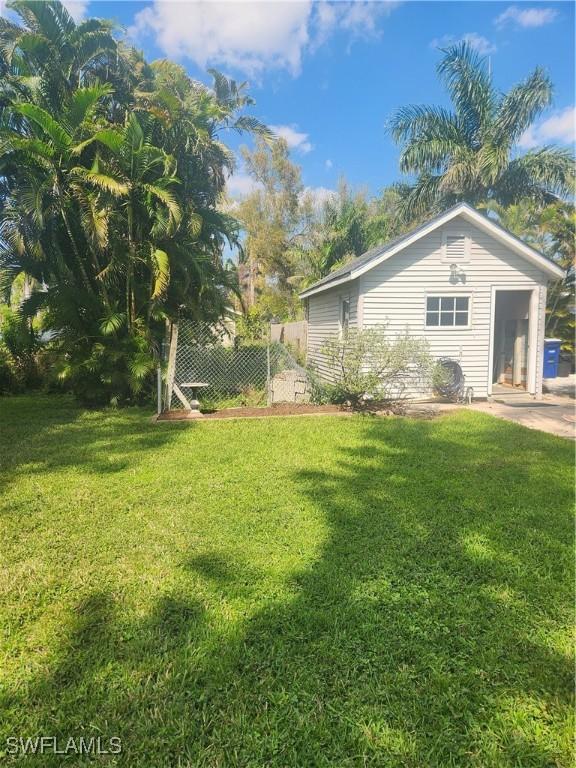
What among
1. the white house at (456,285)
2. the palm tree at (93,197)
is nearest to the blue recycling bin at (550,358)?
the white house at (456,285)

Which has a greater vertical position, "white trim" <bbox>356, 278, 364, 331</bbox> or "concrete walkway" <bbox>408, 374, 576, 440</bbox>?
"white trim" <bbox>356, 278, 364, 331</bbox>

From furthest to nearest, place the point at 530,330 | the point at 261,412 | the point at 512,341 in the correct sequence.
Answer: the point at 512,341, the point at 530,330, the point at 261,412

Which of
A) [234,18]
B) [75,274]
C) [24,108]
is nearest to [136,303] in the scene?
[75,274]

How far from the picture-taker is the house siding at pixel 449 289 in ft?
32.3

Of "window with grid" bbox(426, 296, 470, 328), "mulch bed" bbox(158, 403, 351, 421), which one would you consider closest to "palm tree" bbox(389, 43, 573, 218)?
"window with grid" bbox(426, 296, 470, 328)

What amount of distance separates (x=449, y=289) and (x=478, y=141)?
Answer: 1041cm

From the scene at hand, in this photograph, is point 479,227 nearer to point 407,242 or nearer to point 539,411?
point 407,242

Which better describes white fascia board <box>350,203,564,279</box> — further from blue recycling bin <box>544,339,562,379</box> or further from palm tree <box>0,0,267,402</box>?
palm tree <box>0,0,267,402</box>

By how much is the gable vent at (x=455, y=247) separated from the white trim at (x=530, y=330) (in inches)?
42.2

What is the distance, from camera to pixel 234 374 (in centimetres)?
962

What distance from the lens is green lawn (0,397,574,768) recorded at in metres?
1.79

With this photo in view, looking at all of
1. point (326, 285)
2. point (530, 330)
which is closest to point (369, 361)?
point (326, 285)

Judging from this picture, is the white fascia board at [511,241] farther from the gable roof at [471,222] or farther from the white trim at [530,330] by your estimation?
the white trim at [530,330]

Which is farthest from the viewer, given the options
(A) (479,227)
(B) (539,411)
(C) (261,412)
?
(A) (479,227)
